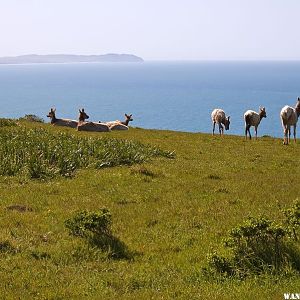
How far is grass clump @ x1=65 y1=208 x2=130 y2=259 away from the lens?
11352 millimetres

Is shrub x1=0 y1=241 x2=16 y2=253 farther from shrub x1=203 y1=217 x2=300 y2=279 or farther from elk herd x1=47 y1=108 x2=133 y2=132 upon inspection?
elk herd x1=47 y1=108 x2=133 y2=132

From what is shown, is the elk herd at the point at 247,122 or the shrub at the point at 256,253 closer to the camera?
the shrub at the point at 256,253

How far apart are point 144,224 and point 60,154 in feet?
30.3

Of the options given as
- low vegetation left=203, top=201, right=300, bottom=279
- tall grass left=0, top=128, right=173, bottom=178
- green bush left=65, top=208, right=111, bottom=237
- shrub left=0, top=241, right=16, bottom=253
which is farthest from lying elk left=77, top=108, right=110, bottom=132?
low vegetation left=203, top=201, right=300, bottom=279

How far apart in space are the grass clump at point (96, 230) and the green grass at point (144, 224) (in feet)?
0.65

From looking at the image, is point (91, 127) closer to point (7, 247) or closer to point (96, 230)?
point (96, 230)

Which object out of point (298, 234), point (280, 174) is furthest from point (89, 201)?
point (280, 174)

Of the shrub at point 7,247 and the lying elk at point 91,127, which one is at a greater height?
the lying elk at point 91,127

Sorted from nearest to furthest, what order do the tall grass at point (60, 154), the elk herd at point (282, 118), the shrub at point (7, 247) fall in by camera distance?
the shrub at point (7, 247) < the tall grass at point (60, 154) < the elk herd at point (282, 118)

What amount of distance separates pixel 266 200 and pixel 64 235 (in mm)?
7420

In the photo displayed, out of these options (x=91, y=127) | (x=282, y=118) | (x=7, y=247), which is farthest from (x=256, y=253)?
(x=91, y=127)

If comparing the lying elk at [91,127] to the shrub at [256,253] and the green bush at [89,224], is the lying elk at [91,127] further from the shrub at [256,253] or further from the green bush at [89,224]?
the shrub at [256,253]

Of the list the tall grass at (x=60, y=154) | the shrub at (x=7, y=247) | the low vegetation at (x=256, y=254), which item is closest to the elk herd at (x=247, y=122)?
the tall grass at (x=60, y=154)

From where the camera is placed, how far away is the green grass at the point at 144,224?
887 cm
